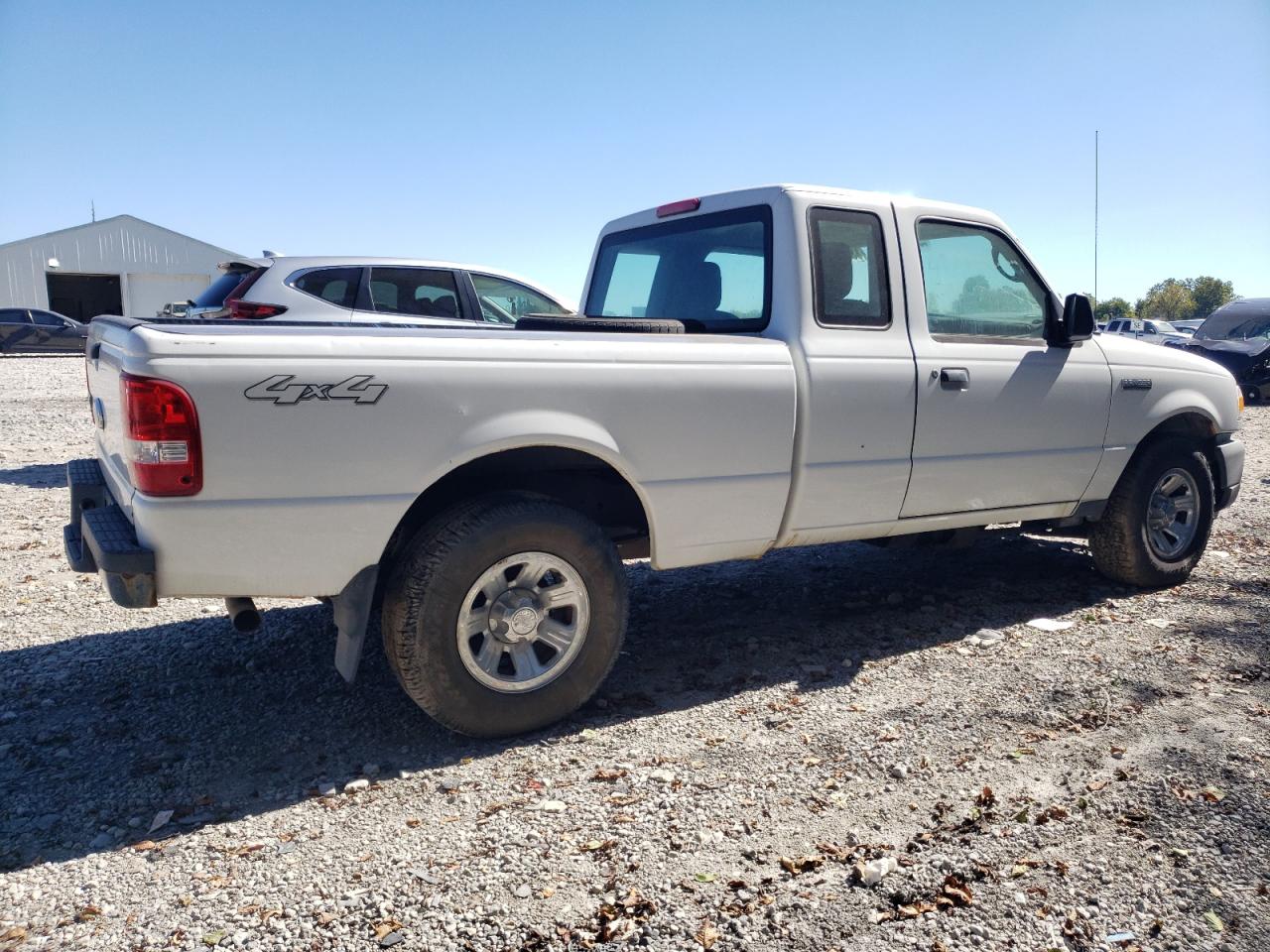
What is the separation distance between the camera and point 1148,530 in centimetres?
562

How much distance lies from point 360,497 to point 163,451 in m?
0.62

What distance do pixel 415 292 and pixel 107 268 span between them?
3847 cm

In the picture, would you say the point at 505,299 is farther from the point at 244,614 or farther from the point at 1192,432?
the point at 244,614

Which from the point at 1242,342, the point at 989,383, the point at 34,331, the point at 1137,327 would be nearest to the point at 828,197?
the point at 989,383

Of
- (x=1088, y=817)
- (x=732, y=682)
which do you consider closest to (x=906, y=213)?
(x=732, y=682)

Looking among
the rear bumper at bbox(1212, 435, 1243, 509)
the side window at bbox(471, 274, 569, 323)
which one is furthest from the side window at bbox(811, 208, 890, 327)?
the side window at bbox(471, 274, 569, 323)

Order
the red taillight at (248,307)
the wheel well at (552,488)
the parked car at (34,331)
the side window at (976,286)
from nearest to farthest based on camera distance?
the wheel well at (552,488) < the side window at (976,286) < the red taillight at (248,307) < the parked car at (34,331)

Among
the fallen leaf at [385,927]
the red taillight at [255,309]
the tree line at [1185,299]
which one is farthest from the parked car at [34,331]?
the tree line at [1185,299]

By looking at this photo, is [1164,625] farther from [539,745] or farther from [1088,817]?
[539,745]

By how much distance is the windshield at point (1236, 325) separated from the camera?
60.5ft

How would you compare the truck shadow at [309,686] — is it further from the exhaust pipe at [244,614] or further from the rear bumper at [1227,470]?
the rear bumper at [1227,470]

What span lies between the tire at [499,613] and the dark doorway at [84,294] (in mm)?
42887

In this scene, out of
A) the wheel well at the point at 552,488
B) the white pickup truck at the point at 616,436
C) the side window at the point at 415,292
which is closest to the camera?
the white pickup truck at the point at 616,436

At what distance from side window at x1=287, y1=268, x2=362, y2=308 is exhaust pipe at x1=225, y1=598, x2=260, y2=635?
480cm
